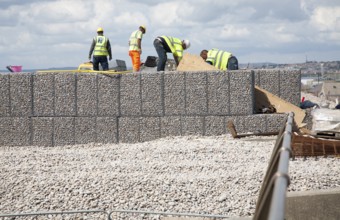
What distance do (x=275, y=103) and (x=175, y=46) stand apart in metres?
2.90

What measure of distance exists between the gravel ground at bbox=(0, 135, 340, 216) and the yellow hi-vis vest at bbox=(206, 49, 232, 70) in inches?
170

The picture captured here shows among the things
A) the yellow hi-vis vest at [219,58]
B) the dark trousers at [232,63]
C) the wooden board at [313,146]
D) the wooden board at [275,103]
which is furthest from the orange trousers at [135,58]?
the wooden board at [313,146]

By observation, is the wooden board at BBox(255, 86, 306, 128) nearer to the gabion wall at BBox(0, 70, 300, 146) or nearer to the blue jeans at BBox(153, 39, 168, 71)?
the gabion wall at BBox(0, 70, 300, 146)

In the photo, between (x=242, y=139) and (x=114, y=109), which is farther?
(x=114, y=109)

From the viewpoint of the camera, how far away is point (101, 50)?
15.3 metres

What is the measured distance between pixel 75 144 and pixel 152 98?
179cm

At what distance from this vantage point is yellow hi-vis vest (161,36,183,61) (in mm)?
13812

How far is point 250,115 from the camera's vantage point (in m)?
11.5

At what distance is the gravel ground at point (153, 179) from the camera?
6562 millimetres

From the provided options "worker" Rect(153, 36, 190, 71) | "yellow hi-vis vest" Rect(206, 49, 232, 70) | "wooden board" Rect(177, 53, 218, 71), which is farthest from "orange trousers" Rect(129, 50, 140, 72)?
"wooden board" Rect(177, 53, 218, 71)

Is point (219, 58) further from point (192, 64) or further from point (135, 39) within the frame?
point (135, 39)

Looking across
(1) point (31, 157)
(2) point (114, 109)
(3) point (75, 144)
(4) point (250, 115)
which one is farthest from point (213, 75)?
(1) point (31, 157)

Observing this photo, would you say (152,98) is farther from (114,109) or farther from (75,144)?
(75,144)

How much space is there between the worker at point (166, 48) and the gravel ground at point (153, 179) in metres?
4.28
